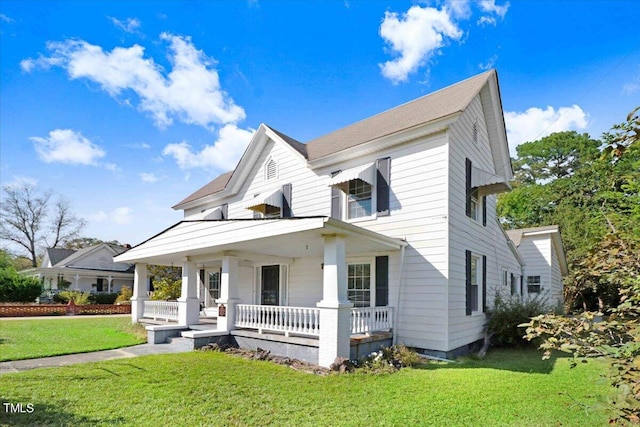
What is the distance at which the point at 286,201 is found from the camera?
46.8 ft

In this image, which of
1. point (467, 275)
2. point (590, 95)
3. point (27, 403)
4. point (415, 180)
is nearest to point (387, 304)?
point (467, 275)

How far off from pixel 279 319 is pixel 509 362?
5998 mm

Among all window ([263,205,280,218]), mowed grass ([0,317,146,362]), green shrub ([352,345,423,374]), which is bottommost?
mowed grass ([0,317,146,362])

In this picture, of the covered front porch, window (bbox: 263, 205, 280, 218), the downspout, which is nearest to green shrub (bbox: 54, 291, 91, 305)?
the covered front porch

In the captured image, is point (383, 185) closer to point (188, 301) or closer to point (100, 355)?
point (188, 301)

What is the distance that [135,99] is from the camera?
13430 millimetres

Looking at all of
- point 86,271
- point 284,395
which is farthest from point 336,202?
point 86,271

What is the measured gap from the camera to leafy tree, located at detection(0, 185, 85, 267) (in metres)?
44.6

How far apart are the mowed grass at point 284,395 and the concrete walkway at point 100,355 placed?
0.73 metres

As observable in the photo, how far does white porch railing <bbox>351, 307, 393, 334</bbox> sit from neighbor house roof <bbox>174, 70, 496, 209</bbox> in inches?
199

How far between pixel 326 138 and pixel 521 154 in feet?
115

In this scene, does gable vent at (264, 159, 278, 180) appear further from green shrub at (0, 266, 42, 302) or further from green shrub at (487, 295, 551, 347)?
green shrub at (0, 266, 42, 302)

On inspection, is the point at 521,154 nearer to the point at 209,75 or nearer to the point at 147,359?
the point at 209,75

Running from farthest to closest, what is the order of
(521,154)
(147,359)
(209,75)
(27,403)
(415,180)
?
(521,154) → (209,75) → (415,180) → (147,359) → (27,403)
